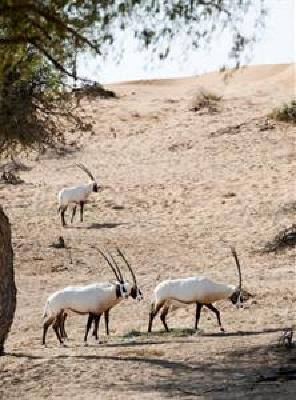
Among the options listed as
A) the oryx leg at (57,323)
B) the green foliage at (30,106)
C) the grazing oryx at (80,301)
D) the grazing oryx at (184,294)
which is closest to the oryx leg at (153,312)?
the grazing oryx at (184,294)

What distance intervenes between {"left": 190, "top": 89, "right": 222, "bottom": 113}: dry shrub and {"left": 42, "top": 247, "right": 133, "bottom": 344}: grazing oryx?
→ 22.4m

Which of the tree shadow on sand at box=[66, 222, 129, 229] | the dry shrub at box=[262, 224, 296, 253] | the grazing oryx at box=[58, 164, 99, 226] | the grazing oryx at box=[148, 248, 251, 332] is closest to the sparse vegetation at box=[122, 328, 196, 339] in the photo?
the grazing oryx at box=[148, 248, 251, 332]

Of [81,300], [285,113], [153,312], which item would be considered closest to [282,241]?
[153,312]

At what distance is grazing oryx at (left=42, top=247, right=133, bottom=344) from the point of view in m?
13.1

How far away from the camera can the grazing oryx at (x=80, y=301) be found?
43.0ft

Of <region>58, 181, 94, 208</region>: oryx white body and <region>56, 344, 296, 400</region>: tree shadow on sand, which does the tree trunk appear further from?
<region>58, 181, 94, 208</region>: oryx white body

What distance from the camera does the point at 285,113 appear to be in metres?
32.9

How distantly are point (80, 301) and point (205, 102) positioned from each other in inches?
937

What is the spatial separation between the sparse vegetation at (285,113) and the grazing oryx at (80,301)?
20.0 metres

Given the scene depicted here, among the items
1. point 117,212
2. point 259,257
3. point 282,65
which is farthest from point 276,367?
point 282,65

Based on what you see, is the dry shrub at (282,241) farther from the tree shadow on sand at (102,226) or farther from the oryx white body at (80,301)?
the oryx white body at (80,301)

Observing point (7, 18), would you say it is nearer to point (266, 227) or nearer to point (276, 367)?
point (276, 367)

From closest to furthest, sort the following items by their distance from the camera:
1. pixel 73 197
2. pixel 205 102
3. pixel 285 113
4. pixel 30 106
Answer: pixel 30 106, pixel 73 197, pixel 285 113, pixel 205 102

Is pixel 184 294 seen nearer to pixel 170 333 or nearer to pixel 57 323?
pixel 170 333
